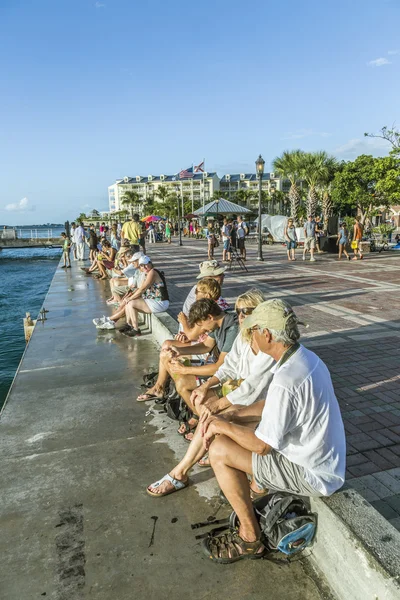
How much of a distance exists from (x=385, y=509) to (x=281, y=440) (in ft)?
3.64

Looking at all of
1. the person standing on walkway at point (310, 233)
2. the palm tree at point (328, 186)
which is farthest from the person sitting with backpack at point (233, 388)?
the palm tree at point (328, 186)

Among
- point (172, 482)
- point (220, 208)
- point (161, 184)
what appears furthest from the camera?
point (161, 184)

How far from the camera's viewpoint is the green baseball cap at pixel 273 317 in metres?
2.28

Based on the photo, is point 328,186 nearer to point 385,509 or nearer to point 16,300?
point 16,300

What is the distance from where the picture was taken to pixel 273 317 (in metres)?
2.29

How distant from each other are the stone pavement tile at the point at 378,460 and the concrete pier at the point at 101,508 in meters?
1.20

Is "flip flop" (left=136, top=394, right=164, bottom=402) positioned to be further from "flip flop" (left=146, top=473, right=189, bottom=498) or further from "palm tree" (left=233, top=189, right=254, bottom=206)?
"palm tree" (left=233, top=189, right=254, bottom=206)

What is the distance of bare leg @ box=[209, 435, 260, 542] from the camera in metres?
2.39

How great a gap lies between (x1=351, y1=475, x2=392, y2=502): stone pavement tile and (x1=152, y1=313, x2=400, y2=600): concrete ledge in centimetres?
73

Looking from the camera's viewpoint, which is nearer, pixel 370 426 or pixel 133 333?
pixel 370 426

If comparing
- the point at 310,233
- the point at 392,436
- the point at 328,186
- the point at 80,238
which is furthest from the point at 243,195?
the point at 392,436

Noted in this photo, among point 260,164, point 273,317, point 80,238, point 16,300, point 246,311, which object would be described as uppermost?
point 260,164

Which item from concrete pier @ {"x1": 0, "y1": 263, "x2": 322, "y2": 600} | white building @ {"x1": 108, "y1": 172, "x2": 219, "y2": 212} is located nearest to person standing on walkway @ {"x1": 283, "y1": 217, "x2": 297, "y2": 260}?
concrete pier @ {"x1": 0, "y1": 263, "x2": 322, "y2": 600}

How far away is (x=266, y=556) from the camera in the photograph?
7.88 feet
